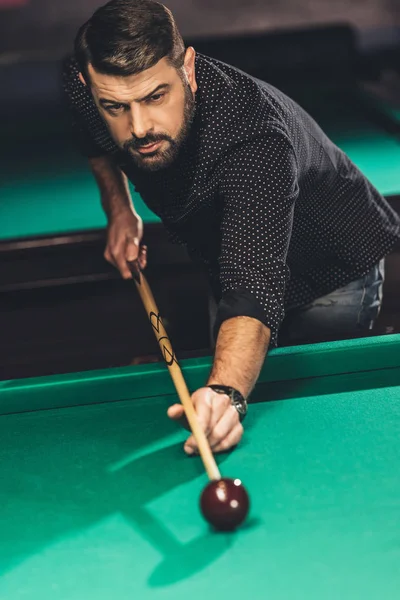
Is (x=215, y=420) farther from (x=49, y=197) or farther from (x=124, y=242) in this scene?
(x=49, y=197)

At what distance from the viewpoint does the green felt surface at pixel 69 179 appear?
330 cm

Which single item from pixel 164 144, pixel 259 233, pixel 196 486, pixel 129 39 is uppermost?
pixel 129 39

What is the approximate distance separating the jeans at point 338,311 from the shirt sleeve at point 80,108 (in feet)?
2.53

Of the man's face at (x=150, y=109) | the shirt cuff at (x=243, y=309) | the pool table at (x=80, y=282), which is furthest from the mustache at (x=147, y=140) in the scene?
the pool table at (x=80, y=282)

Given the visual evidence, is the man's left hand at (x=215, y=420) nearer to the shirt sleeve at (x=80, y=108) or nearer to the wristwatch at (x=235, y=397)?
the wristwatch at (x=235, y=397)

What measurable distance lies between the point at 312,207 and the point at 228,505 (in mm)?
1159

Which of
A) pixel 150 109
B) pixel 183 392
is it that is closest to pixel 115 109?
pixel 150 109

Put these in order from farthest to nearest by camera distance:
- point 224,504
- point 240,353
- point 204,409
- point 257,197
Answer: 1. point 257,197
2. point 240,353
3. point 204,409
4. point 224,504

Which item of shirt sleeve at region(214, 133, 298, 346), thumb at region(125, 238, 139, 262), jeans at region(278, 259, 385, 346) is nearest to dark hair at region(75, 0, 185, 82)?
shirt sleeve at region(214, 133, 298, 346)

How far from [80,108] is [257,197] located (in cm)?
86

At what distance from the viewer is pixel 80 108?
2482 millimetres

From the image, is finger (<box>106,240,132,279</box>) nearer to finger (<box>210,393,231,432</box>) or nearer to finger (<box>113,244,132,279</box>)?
finger (<box>113,244,132,279</box>)

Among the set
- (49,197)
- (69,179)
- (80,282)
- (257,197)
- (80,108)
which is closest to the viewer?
(257,197)

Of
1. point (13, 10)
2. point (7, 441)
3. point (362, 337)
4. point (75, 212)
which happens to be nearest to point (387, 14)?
point (13, 10)
